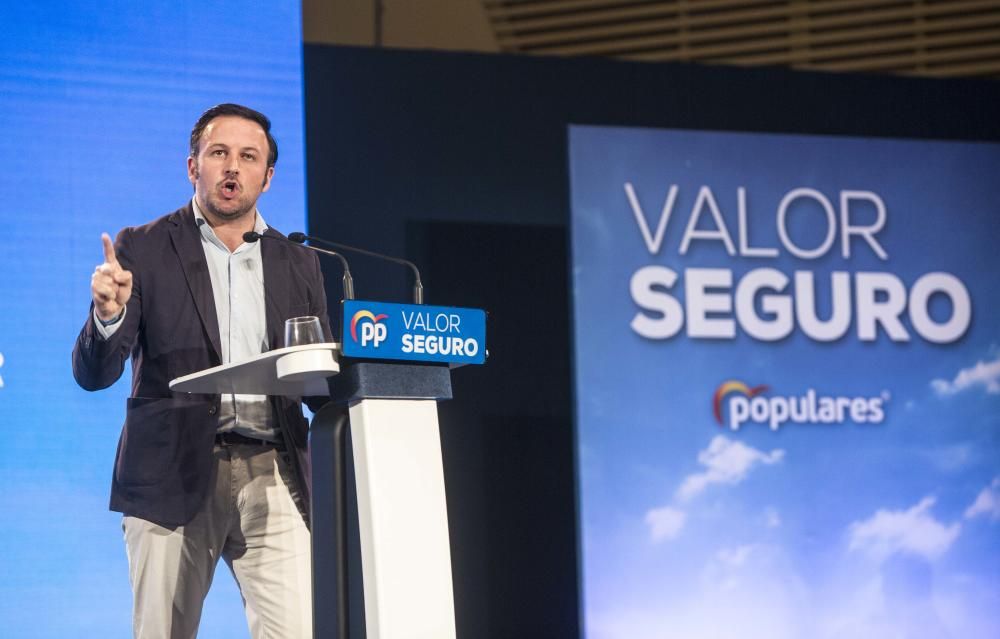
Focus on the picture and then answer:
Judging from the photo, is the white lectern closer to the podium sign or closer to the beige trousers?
the podium sign

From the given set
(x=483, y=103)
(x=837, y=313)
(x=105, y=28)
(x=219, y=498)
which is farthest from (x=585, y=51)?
(x=219, y=498)

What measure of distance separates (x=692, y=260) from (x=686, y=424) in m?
0.72

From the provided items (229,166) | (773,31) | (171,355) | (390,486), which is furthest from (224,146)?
(773,31)

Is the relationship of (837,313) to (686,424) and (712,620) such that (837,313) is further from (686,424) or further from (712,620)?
(712,620)

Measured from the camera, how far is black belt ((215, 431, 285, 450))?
9.11 ft

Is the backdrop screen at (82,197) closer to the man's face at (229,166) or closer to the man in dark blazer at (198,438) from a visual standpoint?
the man's face at (229,166)

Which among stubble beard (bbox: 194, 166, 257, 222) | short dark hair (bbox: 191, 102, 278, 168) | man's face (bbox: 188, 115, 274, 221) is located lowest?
stubble beard (bbox: 194, 166, 257, 222)

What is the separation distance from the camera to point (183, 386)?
243 centimetres

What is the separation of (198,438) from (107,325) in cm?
32

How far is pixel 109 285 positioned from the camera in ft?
8.23

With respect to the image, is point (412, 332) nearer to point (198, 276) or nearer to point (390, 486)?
point (390, 486)

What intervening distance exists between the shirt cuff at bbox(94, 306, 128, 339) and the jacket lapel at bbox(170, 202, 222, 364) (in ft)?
0.85

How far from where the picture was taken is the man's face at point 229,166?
3.04m

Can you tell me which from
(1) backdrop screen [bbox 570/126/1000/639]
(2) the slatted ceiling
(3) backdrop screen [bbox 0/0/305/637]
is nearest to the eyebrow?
(3) backdrop screen [bbox 0/0/305/637]
